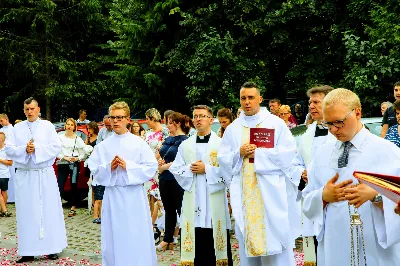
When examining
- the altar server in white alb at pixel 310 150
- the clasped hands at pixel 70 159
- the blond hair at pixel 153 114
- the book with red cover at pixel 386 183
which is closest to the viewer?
the book with red cover at pixel 386 183

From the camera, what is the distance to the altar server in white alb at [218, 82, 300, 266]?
21.3 ft

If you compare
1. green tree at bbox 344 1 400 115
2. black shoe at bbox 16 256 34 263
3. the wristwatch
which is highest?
green tree at bbox 344 1 400 115

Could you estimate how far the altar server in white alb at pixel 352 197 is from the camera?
372 centimetres

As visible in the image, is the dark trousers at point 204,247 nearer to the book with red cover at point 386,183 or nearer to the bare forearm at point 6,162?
the book with red cover at point 386,183

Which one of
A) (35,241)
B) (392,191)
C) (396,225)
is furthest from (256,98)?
(35,241)

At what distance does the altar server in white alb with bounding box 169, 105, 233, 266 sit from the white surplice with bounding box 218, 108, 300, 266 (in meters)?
0.89

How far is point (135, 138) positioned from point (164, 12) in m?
15.6

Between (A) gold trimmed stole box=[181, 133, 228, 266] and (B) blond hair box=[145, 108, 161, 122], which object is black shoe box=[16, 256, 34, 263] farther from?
(B) blond hair box=[145, 108, 161, 122]

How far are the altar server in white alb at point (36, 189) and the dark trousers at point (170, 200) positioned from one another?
165 centimetres

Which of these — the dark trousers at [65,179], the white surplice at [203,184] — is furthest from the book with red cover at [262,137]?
the dark trousers at [65,179]

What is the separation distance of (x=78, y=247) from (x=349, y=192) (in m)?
7.14

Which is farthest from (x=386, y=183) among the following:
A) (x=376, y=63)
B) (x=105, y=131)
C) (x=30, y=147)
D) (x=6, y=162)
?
(x=376, y=63)

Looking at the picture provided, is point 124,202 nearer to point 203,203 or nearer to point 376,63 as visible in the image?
point 203,203

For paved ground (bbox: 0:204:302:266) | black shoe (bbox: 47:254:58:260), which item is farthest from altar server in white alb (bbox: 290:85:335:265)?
black shoe (bbox: 47:254:58:260)
